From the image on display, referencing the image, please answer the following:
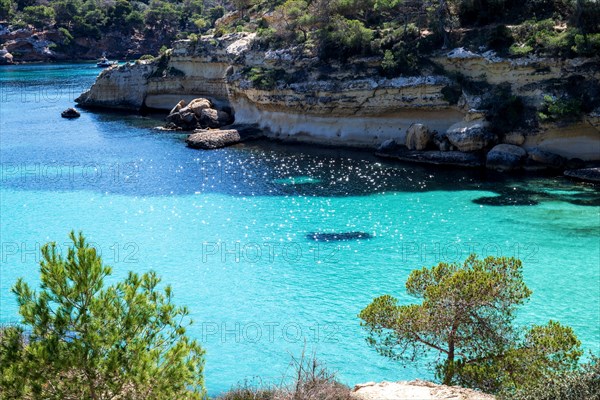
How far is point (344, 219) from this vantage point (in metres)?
28.8

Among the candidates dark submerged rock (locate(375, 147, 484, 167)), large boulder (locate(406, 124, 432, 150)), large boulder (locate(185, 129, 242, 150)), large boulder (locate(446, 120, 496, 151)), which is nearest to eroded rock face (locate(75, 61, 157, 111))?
large boulder (locate(185, 129, 242, 150))

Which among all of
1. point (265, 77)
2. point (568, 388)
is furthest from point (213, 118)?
point (568, 388)

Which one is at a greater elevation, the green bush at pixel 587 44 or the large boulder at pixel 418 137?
the green bush at pixel 587 44

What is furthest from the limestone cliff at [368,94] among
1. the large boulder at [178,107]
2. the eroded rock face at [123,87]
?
the eroded rock face at [123,87]

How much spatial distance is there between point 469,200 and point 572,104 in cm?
863

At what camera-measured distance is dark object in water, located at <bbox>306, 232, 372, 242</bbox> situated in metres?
26.5

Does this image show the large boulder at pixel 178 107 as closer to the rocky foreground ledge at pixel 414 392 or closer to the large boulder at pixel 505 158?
the large boulder at pixel 505 158

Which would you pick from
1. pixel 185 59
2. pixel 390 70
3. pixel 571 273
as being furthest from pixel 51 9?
pixel 571 273

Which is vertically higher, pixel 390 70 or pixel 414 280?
pixel 390 70

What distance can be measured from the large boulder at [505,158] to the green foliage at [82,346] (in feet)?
97.2

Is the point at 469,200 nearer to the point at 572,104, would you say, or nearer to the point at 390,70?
the point at 572,104

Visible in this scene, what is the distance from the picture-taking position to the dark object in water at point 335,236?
2649 cm

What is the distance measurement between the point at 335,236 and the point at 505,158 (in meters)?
13.7

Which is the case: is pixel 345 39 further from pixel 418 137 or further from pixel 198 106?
pixel 198 106
